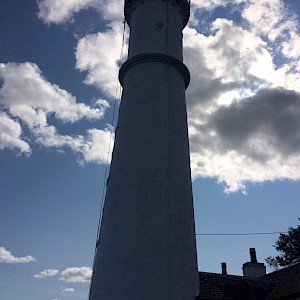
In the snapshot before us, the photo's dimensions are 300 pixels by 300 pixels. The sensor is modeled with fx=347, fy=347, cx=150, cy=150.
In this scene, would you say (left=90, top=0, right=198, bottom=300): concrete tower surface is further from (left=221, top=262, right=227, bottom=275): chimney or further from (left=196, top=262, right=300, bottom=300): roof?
(left=221, top=262, right=227, bottom=275): chimney

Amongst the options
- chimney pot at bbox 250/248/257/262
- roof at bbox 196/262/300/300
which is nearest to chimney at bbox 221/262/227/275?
chimney pot at bbox 250/248/257/262

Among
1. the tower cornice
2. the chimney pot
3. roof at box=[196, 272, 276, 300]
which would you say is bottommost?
roof at box=[196, 272, 276, 300]

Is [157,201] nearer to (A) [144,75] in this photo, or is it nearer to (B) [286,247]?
(A) [144,75]

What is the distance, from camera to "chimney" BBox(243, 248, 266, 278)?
23719 millimetres

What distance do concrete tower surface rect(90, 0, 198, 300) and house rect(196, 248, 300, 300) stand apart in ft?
10.1

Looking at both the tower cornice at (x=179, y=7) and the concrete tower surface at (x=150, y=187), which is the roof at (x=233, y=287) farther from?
the tower cornice at (x=179, y=7)

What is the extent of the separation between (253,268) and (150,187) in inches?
581

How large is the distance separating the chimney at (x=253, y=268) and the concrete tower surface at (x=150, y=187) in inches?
501

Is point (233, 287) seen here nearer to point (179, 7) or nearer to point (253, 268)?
point (253, 268)

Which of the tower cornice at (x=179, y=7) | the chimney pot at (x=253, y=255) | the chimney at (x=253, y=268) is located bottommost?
the chimney at (x=253, y=268)

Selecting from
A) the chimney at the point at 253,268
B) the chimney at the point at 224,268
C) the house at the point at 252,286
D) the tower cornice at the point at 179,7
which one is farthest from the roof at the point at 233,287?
the tower cornice at the point at 179,7

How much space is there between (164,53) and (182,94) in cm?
203

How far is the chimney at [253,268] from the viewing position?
23.7 metres

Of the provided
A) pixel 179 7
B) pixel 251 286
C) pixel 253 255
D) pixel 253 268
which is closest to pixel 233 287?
pixel 251 286
